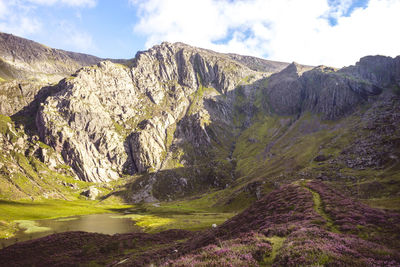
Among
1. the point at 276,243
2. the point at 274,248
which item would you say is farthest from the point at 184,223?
the point at 274,248

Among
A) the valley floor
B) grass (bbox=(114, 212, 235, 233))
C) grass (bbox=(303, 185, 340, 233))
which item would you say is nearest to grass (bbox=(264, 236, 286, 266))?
the valley floor

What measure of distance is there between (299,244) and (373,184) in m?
86.5

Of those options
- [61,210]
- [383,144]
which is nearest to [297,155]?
[383,144]

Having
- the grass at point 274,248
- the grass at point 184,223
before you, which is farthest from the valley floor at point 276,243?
the grass at point 184,223

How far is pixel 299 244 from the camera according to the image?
1531 centimetres

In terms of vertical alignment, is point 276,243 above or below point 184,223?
above

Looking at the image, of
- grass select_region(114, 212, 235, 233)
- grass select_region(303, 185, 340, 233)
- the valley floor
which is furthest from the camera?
grass select_region(114, 212, 235, 233)

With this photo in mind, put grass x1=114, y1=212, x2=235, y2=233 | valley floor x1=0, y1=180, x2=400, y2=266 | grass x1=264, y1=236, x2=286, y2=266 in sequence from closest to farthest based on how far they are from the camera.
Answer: valley floor x1=0, y1=180, x2=400, y2=266, grass x1=264, y1=236, x2=286, y2=266, grass x1=114, y1=212, x2=235, y2=233

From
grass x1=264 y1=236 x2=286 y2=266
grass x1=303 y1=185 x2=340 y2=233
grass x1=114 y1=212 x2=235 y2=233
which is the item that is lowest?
grass x1=114 y1=212 x2=235 y2=233

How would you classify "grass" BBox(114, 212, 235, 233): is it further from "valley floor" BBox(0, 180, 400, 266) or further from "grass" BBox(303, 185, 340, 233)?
"grass" BBox(303, 185, 340, 233)

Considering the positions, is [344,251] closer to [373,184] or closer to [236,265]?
[236,265]

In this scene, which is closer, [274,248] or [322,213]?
[274,248]

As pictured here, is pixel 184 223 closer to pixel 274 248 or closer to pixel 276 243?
pixel 276 243

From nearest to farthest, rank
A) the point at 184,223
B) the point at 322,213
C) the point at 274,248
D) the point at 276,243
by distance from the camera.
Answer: the point at 274,248, the point at 276,243, the point at 322,213, the point at 184,223
